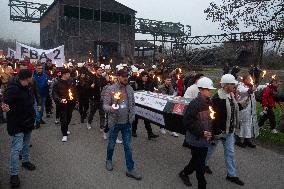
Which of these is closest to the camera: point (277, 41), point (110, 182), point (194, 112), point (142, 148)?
point (194, 112)

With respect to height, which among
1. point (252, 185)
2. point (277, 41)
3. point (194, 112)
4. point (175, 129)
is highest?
point (277, 41)

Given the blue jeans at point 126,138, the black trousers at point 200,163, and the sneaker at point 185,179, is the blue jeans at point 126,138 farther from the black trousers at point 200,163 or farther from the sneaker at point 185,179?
the black trousers at point 200,163

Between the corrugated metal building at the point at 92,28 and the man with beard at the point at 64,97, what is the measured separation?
29393 millimetres

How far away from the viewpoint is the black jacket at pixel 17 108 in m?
6.87

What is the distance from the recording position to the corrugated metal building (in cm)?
4159

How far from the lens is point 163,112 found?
900 centimetres

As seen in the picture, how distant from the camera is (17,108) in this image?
22.9 feet

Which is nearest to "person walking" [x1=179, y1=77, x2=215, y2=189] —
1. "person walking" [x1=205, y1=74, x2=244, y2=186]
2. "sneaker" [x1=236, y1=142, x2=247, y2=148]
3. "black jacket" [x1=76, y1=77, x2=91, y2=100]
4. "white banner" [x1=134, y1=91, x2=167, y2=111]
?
"person walking" [x1=205, y1=74, x2=244, y2=186]

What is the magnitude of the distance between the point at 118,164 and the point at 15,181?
2.39m

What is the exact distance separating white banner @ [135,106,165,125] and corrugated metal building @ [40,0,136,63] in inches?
1178

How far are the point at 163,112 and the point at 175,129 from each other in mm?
600

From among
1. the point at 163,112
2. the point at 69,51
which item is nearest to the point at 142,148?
the point at 163,112

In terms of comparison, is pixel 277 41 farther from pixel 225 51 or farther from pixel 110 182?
pixel 225 51

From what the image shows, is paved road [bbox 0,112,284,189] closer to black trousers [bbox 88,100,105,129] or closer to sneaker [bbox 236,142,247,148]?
sneaker [bbox 236,142,247,148]
